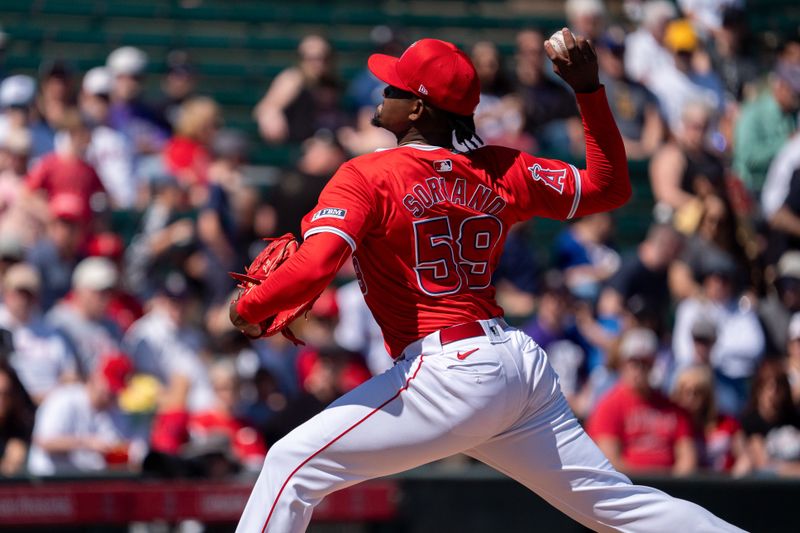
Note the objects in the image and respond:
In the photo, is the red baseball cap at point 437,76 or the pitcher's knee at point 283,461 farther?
the red baseball cap at point 437,76

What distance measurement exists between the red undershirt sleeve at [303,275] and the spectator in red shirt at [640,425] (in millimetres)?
4415

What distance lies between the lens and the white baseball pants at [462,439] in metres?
4.46

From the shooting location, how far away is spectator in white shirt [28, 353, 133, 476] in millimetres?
8281

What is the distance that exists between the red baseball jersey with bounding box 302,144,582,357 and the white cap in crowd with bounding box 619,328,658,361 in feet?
13.1

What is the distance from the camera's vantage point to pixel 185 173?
11.0m

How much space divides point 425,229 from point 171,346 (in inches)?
196

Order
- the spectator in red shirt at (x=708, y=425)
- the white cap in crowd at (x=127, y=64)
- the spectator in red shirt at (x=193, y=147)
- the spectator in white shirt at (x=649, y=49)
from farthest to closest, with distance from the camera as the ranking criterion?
the spectator in white shirt at (x=649, y=49)
the white cap in crowd at (x=127, y=64)
the spectator in red shirt at (x=193, y=147)
the spectator in red shirt at (x=708, y=425)

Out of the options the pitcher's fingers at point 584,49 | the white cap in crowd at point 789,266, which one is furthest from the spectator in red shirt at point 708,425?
the pitcher's fingers at point 584,49

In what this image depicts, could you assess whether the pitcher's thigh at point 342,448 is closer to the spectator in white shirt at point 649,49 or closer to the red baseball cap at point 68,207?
the red baseball cap at point 68,207

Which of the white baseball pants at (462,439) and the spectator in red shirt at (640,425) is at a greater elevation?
the white baseball pants at (462,439)

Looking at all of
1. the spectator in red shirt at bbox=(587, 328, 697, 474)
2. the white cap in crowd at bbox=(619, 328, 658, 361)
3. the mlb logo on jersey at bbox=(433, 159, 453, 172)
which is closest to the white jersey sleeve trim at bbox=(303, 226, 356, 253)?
the mlb logo on jersey at bbox=(433, 159, 453, 172)

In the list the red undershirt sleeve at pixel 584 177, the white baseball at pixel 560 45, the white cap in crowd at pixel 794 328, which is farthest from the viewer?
the white cap in crowd at pixel 794 328

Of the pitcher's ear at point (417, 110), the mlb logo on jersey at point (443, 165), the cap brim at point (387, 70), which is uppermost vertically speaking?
the cap brim at point (387, 70)

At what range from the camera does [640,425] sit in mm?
8516
